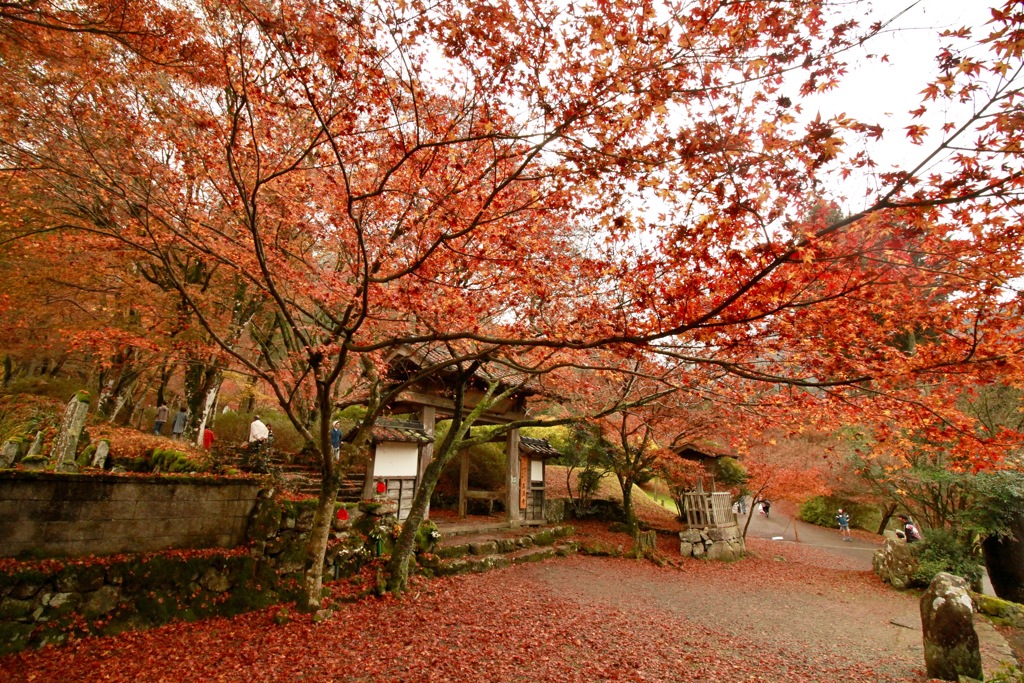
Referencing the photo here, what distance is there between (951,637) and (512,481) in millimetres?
10161

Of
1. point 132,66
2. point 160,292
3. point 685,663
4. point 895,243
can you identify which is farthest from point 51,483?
point 895,243

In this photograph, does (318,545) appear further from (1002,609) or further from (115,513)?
(1002,609)

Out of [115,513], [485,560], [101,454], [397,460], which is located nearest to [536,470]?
[485,560]

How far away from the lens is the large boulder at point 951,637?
582 centimetres

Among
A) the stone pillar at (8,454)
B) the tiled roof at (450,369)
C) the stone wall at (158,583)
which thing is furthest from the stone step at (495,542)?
the stone pillar at (8,454)

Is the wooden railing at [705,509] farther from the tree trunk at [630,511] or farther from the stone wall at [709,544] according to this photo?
the tree trunk at [630,511]

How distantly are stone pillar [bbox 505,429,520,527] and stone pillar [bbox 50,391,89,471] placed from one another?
33.4 feet

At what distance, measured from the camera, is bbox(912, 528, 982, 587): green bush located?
36.3 feet

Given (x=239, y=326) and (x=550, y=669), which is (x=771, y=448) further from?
(x=239, y=326)

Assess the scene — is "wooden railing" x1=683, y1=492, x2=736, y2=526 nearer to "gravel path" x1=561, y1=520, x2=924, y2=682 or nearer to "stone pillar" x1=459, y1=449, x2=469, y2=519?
"gravel path" x1=561, y1=520, x2=924, y2=682

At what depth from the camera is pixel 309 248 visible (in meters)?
10.1

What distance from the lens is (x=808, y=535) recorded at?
76.0 feet

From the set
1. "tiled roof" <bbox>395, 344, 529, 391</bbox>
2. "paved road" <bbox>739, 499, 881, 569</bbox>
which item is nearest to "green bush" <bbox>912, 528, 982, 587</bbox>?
"paved road" <bbox>739, 499, 881, 569</bbox>

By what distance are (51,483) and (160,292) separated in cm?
725
